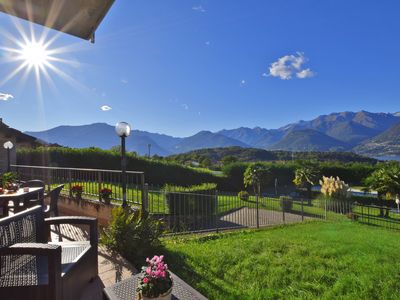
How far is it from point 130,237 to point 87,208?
466 centimetres

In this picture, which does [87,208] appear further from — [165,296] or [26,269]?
[165,296]

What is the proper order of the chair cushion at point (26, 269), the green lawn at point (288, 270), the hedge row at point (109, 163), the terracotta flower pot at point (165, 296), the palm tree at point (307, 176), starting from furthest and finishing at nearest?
the palm tree at point (307, 176)
the hedge row at point (109, 163)
the green lawn at point (288, 270)
the chair cushion at point (26, 269)
the terracotta flower pot at point (165, 296)

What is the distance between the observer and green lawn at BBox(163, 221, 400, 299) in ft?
13.1

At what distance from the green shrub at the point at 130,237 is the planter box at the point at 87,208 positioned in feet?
10.5

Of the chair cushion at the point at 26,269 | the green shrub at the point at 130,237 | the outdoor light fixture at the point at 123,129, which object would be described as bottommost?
the green shrub at the point at 130,237

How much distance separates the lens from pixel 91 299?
3.23m

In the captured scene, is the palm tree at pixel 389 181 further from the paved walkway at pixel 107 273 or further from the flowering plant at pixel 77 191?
the paved walkway at pixel 107 273

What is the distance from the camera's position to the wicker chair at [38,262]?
2.37m

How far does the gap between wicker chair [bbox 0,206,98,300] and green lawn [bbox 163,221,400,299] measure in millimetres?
1605

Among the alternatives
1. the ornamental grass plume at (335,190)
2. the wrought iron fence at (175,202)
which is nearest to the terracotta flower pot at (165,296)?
the wrought iron fence at (175,202)

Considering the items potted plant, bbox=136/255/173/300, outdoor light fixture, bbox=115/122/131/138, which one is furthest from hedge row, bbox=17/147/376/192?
potted plant, bbox=136/255/173/300

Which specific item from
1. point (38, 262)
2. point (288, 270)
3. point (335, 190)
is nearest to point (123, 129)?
point (38, 262)

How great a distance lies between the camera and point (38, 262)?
9.32 feet

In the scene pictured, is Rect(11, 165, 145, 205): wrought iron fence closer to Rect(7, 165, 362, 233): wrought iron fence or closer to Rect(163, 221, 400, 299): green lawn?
Rect(7, 165, 362, 233): wrought iron fence
